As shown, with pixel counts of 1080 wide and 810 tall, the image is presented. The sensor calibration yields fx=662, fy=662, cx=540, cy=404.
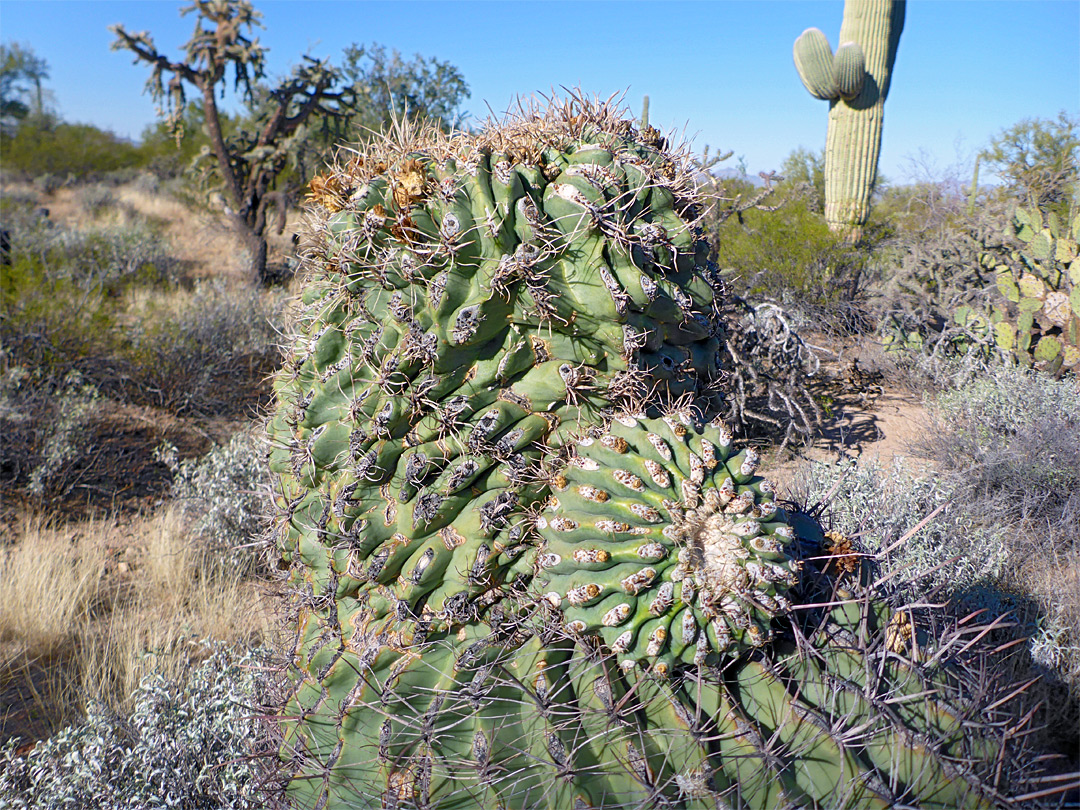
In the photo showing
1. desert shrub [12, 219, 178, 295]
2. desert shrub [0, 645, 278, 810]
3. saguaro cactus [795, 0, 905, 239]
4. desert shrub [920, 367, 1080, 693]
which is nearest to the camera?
desert shrub [0, 645, 278, 810]

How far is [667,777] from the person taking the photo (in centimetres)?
145

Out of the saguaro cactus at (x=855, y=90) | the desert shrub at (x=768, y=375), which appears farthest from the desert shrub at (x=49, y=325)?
the saguaro cactus at (x=855, y=90)

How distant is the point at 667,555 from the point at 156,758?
195 centimetres

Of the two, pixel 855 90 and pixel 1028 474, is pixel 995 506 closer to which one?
pixel 1028 474

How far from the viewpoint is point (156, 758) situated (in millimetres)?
2232

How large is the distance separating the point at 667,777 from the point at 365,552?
92 cm

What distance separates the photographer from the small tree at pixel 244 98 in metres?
10.2

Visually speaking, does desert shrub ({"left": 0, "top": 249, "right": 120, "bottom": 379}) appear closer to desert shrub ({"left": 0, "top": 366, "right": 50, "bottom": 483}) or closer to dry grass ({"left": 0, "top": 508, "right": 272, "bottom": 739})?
desert shrub ({"left": 0, "top": 366, "right": 50, "bottom": 483})

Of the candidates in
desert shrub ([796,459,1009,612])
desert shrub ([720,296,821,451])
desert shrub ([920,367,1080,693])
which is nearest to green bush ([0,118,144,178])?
desert shrub ([720,296,821,451])

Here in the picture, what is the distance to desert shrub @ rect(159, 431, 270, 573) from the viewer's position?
411 cm

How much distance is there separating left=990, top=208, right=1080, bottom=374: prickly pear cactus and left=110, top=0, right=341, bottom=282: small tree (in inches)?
398

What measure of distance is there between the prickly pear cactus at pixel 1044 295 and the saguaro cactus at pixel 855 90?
4.08m

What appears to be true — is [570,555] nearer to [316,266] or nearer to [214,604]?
[316,266]

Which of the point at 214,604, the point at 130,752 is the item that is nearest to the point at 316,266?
the point at 130,752
